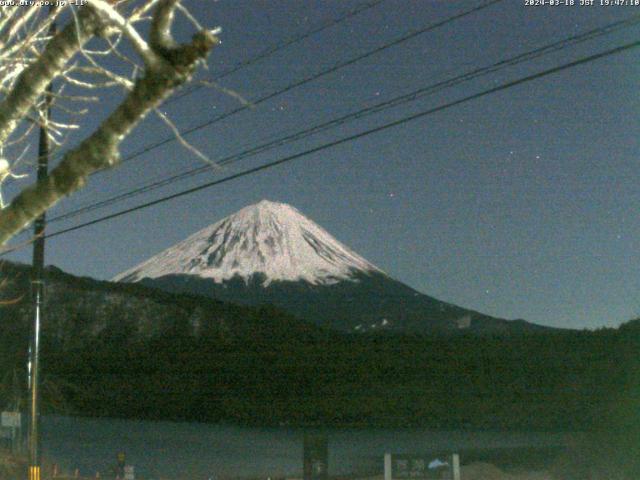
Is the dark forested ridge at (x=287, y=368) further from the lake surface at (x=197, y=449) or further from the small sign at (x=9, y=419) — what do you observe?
the small sign at (x=9, y=419)

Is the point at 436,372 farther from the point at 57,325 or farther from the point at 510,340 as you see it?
the point at 57,325

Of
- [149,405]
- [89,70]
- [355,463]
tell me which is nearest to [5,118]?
[89,70]

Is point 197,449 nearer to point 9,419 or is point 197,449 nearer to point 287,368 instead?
point 9,419

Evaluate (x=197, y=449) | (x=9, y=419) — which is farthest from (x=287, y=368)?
(x=9, y=419)

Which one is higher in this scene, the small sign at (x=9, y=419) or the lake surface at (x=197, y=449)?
the small sign at (x=9, y=419)

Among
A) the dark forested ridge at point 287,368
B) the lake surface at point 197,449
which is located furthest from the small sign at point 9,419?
the dark forested ridge at point 287,368

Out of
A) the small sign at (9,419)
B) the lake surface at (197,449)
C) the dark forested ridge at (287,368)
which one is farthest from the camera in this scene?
the dark forested ridge at (287,368)

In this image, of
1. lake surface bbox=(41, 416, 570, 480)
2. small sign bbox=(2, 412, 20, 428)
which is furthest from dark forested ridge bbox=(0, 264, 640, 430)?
small sign bbox=(2, 412, 20, 428)
